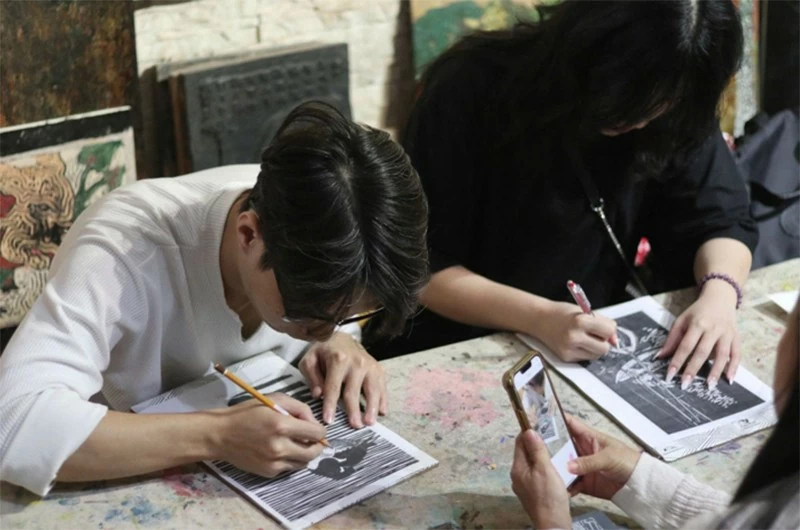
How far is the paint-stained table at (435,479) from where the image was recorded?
1.29 metres

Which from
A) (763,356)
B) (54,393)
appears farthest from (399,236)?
(763,356)

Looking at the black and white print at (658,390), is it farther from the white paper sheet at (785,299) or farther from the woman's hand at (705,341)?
the white paper sheet at (785,299)

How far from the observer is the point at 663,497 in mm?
1312

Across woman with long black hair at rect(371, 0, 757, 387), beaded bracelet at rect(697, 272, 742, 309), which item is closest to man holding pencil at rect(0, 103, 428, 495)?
woman with long black hair at rect(371, 0, 757, 387)

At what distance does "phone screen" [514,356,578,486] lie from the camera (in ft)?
4.27

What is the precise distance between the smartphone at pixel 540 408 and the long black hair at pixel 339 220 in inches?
6.9

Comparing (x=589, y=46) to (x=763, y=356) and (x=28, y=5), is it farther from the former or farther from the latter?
(x=28, y=5)

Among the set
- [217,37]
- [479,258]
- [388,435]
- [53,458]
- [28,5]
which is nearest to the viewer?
[53,458]

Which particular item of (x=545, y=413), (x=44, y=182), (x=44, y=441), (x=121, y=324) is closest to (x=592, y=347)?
(x=545, y=413)

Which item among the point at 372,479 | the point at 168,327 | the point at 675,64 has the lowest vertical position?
the point at 372,479

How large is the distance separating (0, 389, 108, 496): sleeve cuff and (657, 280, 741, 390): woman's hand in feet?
3.06

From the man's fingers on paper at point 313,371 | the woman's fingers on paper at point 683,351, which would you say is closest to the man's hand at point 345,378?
the man's fingers on paper at point 313,371

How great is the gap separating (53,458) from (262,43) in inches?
63.9

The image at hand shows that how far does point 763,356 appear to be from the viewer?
1708 millimetres
